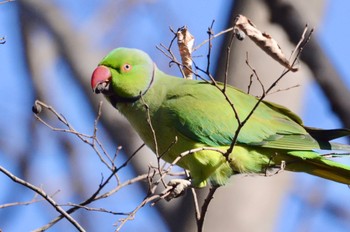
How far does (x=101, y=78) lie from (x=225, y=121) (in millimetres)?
690

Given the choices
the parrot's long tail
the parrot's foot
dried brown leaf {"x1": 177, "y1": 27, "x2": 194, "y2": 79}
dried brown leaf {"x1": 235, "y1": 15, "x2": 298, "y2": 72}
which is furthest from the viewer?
the parrot's long tail

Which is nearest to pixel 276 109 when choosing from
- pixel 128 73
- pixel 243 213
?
pixel 128 73

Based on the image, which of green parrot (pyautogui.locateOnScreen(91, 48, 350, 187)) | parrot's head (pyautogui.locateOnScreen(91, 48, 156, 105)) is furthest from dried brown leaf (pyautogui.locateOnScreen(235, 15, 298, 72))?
parrot's head (pyautogui.locateOnScreen(91, 48, 156, 105))

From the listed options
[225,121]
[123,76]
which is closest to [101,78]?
[123,76]

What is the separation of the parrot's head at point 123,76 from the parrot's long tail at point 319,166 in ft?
2.84

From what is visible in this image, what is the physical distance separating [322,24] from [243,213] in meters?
1.63

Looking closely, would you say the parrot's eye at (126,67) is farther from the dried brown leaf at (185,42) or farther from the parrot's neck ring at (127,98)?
the dried brown leaf at (185,42)

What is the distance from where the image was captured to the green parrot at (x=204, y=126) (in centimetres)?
369

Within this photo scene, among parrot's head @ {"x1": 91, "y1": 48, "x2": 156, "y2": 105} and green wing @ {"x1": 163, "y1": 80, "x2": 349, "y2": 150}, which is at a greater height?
parrot's head @ {"x1": 91, "y1": 48, "x2": 156, "y2": 105}

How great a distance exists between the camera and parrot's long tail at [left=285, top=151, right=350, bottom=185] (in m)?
3.72

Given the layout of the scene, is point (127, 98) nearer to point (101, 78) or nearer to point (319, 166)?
point (101, 78)

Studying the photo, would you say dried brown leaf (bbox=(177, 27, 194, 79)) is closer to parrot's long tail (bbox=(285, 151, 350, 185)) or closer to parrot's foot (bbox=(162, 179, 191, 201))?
parrot's foot (bbox=(162, 179, 191, 201))

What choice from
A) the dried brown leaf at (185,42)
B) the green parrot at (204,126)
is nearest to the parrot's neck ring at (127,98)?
the green parrot at (204,126)

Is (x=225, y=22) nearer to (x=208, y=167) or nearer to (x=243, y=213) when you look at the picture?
(x=243, y=213)
